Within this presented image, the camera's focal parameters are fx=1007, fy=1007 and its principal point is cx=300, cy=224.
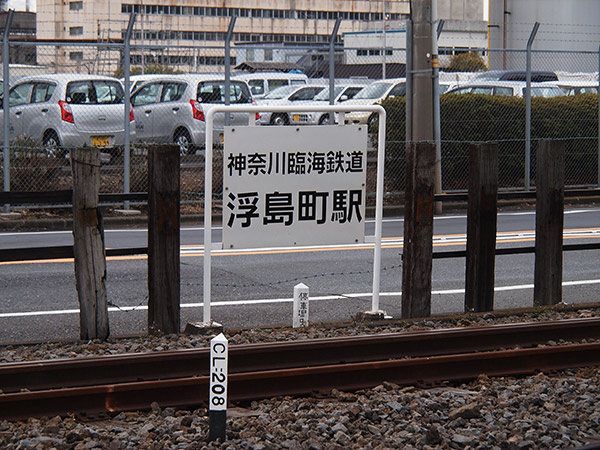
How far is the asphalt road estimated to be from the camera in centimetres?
892

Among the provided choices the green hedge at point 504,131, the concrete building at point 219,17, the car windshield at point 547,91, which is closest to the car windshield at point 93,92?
the green hedge at point 504,131

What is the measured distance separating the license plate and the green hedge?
499cm

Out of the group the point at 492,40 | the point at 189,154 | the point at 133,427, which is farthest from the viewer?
the point at 492,40

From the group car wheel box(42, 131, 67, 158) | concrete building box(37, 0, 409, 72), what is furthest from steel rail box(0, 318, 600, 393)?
concrete building box(37, 0, 409, 72)

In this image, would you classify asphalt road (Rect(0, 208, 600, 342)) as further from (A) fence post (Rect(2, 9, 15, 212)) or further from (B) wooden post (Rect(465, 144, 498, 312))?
(A) fence post (Rect(2, 9, 15, 212))

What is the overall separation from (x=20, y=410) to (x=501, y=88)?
20252 mm

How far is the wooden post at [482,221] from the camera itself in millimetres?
8711

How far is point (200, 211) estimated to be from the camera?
1728cm

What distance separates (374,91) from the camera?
24906mm

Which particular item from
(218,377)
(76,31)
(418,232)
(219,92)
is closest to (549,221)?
(418,232)

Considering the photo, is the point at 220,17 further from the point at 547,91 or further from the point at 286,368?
the point at 286,368

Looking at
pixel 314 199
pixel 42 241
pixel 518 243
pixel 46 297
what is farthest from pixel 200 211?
pixel 314 199

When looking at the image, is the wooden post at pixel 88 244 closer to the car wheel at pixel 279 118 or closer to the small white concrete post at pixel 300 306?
the small white concrete post at pixel 300 306

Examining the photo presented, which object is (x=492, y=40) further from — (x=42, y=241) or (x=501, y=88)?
(x=42, y=241)
